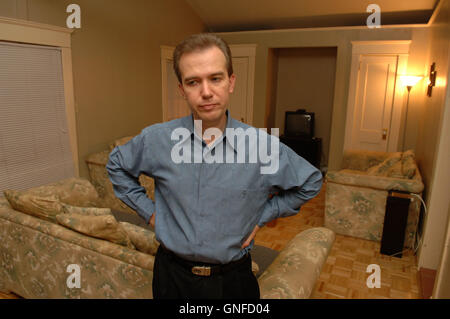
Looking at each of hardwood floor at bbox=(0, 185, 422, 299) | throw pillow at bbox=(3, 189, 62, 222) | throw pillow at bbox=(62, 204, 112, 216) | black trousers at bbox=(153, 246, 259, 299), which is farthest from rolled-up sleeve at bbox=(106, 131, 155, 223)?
hardwood floor at bbox=(0, 185, 422, 299)

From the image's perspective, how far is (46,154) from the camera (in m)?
3.61

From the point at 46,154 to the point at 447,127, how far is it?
12.5ft

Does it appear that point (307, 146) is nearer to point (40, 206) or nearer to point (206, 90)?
point (40, 206)

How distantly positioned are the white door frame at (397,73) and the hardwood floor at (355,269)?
2292 mm

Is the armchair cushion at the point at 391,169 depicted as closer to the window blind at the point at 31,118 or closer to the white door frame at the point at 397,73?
the white door frame at the point at 397,73

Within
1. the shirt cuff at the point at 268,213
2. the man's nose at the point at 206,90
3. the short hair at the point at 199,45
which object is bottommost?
the shirt cuff at the point at 268,213

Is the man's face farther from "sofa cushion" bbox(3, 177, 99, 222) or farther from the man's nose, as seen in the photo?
"sofa cushion" bbox(3, 177, 99, 222)

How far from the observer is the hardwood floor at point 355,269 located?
2523mm

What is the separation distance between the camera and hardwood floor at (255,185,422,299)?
8.28 feet

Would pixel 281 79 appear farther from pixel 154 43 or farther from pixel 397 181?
pixel 397 181

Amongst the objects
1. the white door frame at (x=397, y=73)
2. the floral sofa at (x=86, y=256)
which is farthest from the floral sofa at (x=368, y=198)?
the white door frame at (x=397, y=73)

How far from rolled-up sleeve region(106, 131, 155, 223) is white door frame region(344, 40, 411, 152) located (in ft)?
15.6

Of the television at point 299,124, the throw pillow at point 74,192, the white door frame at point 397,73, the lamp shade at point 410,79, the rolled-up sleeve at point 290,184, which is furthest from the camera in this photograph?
the television at point 299,124
